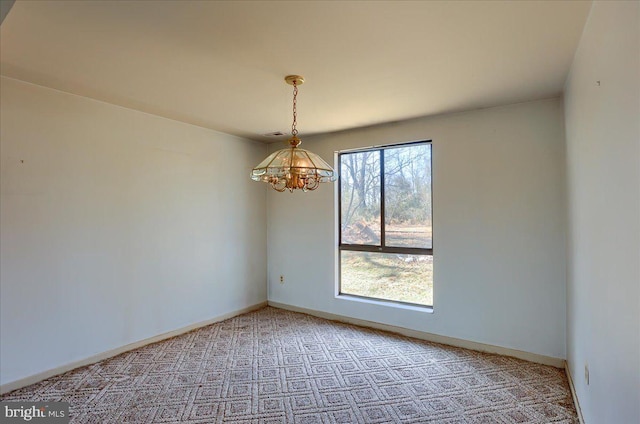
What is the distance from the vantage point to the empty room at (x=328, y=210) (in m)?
1.78

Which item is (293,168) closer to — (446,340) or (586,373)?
(586,373)

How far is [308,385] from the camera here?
2.78 metres

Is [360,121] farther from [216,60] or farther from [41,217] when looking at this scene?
[41,217]

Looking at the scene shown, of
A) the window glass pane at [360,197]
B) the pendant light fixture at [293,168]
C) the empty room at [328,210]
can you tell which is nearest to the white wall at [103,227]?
the empty room at [328,210]

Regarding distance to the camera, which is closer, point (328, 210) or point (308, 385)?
point (308, 385)

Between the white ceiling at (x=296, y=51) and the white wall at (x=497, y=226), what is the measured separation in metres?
0.36

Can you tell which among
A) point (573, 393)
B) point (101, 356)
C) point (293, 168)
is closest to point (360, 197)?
point (293, 168)

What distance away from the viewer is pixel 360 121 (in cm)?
388

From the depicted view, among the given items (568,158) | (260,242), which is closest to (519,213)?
(568,158)

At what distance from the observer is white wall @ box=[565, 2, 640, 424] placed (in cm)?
121

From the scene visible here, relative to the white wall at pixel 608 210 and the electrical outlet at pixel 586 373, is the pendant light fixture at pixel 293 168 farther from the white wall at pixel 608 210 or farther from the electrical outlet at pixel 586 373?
the electrical outlet at pixel 586 373

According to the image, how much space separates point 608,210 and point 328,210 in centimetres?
323

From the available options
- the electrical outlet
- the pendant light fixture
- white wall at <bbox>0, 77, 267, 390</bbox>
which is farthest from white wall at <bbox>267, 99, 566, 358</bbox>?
white wall at <bbox>0, 77, 267, 390</bbox>

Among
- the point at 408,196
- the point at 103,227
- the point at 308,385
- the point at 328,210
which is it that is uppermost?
the point at 408,196
